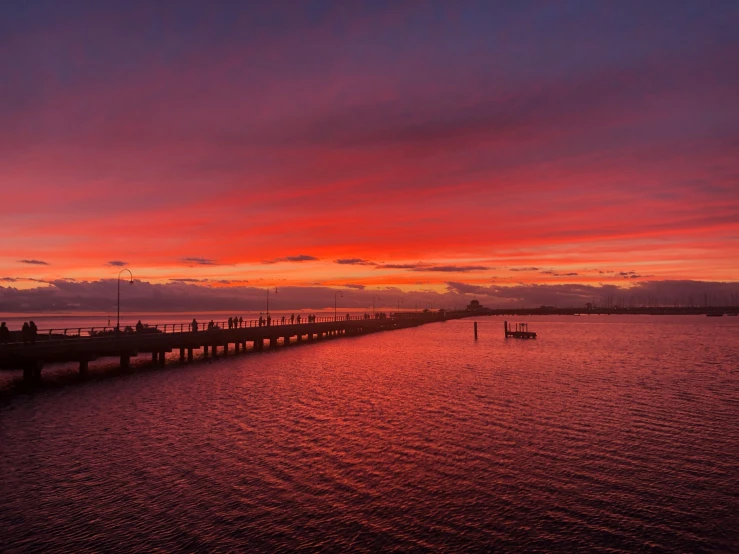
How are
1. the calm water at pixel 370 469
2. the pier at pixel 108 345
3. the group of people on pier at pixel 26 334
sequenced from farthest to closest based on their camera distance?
the group of people on pier at pixel 26 334 < the pier at pixel 108 345 < the calm water at pixel 370 469

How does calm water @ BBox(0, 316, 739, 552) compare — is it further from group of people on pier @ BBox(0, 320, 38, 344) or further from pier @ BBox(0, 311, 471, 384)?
group of people on pier @ BBox(0, 320, 38, 344)

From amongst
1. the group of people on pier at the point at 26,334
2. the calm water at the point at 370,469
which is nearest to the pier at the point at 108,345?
the group of people on pier at the point at 26,334

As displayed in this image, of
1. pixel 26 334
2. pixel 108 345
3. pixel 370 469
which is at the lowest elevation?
pixel 370 469

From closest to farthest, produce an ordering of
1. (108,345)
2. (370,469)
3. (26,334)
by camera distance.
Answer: (370,469) → (26,334) → (108,345)

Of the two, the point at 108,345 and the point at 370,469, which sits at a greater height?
the point at 108,345

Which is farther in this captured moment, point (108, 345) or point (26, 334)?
point (108, 345)

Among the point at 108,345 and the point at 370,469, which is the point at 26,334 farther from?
the point at 370,469

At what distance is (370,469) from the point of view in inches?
859

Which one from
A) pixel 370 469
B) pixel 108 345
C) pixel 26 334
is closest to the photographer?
pixel 370 469

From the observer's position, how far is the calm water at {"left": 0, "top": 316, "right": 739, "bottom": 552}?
15766 millimetres

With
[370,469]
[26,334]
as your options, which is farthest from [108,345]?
[370,469]

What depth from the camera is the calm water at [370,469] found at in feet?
51.7

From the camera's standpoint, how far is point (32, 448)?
2408 cm

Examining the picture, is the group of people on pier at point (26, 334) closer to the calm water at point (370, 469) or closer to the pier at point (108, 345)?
the pier at point (108, 345)
